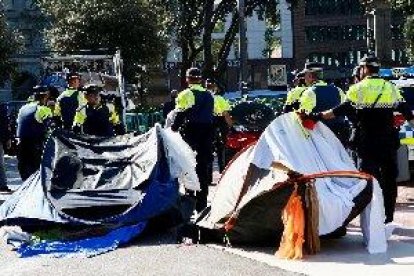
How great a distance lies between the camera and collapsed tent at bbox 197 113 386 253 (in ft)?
24.6

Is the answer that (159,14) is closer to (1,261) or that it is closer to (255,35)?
(1,261)

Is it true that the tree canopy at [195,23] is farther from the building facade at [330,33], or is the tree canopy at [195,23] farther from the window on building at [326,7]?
the window on building at [326,7]

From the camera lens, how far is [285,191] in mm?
7414

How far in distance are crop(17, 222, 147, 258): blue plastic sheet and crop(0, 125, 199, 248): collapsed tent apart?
10 cm

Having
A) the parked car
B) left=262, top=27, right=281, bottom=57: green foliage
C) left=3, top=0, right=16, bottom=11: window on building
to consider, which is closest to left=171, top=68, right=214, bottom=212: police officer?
the parked car

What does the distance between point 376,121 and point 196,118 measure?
2.34m

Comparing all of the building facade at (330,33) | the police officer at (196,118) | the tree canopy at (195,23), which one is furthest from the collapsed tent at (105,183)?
the building facade at (330,33)

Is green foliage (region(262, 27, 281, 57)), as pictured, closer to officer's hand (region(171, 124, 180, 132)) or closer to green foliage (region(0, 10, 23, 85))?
green foliage (region(0, 10, 23, 85))

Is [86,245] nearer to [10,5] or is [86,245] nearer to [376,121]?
[376,121]

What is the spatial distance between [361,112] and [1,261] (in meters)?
3.76

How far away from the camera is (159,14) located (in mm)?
38719

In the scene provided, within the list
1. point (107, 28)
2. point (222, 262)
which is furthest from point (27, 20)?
point (222, 262)

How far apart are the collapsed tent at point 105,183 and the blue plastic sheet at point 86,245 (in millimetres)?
104

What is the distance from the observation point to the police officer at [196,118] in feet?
32.6
